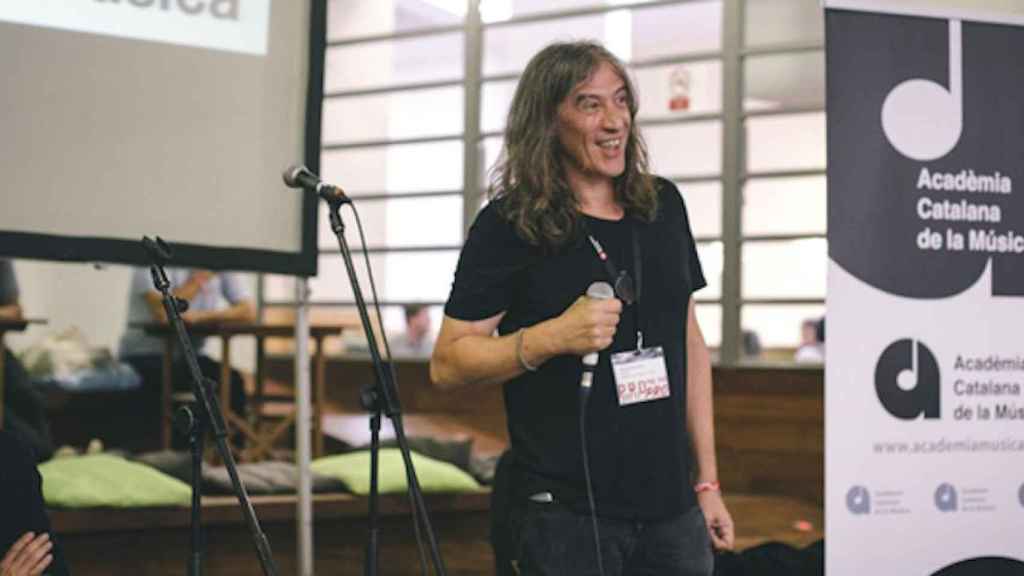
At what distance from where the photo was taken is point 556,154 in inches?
97.3

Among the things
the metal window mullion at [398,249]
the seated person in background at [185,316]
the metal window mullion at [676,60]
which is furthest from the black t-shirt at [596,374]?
the metal window mullion at [398,249]

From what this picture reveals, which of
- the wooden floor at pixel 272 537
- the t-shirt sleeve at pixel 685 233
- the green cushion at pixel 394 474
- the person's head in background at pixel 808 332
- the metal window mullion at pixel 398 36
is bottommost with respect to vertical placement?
the wooden floor at pixel 272 537

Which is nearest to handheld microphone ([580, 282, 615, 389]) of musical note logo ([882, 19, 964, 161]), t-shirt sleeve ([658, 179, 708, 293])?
t-shirt sleeve ([658, 179, 708, 293])

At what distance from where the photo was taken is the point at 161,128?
12.2ft

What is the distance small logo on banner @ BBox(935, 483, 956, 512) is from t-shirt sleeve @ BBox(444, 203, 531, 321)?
44.9 inches

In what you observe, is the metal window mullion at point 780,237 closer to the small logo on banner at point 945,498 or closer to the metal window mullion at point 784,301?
the metal window mullion at point 784,301

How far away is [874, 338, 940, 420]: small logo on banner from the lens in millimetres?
3021

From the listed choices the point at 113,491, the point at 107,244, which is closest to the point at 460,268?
the point at 107,244

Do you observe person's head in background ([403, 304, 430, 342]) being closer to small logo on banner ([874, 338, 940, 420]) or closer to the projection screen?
the projection screen

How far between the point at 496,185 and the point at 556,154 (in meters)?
0.12

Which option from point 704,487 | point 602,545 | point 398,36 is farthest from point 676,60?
point 602,545

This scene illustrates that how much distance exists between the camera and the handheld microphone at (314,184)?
2553 millimetres

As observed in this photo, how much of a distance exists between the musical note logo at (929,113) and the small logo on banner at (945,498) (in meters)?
0.67

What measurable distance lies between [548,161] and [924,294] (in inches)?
40.6
